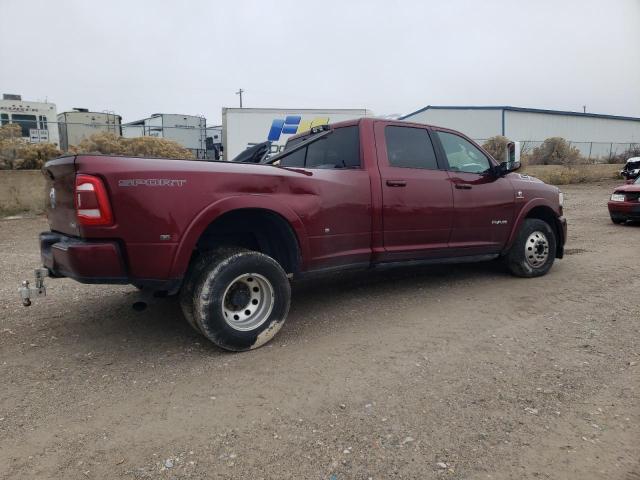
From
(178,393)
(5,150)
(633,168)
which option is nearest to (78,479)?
(178,393)

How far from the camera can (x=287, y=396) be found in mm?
3090

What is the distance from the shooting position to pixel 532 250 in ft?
19.8

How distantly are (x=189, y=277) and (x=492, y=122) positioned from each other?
3735 centimetres

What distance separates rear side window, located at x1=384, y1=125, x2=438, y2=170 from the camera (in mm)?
4879

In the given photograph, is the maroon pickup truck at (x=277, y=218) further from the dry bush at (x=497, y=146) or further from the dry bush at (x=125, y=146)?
the dry bush at (x=497, y=146)

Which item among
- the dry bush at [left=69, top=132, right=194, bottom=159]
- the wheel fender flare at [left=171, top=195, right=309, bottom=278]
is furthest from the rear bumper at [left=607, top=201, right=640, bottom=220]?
the dry bush at [left=69, top=132, right=194, bottom=159]

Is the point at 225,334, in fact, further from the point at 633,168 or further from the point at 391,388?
the point at 633,168

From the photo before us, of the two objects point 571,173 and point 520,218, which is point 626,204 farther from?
point 571,173

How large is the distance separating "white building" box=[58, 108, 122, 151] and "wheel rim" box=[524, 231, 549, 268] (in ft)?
56.8

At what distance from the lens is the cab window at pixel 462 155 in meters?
5.39

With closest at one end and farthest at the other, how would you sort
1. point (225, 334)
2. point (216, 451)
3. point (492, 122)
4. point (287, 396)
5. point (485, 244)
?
point (216, 451) < point (287, 396) < point (225, 334) < point (485, 244) < point (492, 122)

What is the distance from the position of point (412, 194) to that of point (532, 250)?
2199 mm

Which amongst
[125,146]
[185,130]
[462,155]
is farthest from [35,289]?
[185,130]

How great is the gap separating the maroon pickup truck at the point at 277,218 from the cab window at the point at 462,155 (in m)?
0.02
